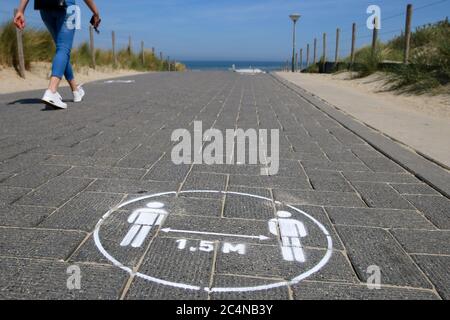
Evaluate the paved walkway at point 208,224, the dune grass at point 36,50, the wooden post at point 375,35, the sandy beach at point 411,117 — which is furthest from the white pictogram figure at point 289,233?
the wooden post at point 375,35

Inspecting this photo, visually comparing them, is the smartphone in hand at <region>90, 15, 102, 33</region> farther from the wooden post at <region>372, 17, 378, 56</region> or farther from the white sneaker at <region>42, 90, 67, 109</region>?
the wooden post at <region>372, 17, 378, 56</region>

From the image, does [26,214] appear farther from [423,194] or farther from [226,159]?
[423,194]

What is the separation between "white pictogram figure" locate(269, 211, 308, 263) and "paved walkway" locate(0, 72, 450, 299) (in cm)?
1

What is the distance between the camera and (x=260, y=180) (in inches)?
137

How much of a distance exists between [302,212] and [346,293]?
3.12ft

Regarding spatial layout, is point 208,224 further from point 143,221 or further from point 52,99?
point 52,99

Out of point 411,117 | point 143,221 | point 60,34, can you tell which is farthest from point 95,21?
point 411,117

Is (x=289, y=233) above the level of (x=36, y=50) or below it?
below

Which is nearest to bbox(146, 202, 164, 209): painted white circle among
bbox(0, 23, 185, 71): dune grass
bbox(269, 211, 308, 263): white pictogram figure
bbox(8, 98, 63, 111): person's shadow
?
bbox(269, 211, 308, 263): white pictogram figure

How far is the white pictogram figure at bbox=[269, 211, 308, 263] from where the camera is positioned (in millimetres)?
2211

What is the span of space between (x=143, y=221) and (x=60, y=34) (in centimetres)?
473

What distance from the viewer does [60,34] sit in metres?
6.32

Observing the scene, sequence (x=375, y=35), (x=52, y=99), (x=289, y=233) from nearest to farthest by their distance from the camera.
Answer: (x=289, y=233)
(x=52, y=99)
(x=375, y=35)

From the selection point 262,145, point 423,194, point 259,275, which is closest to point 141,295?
point 259,275
